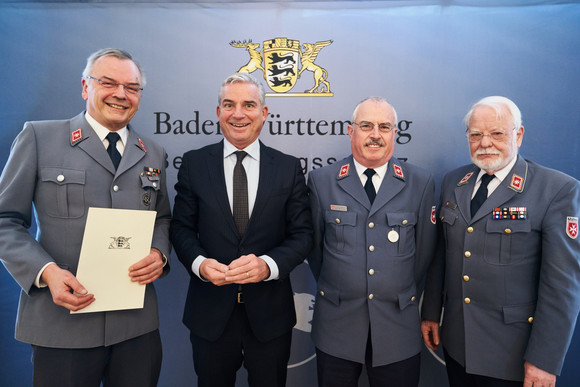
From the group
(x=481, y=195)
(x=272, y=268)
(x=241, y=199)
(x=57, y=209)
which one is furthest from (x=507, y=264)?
(x=57, y=209)

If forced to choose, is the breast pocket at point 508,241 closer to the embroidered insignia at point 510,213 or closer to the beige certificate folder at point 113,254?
the embroidered insignia at point 510,213

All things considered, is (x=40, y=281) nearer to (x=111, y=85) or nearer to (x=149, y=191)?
(x=149, y=191)

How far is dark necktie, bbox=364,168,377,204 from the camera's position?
74.6 inches

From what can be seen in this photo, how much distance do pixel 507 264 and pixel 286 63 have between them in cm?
186

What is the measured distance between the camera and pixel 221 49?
253 cm

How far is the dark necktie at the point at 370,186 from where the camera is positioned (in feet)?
6.21

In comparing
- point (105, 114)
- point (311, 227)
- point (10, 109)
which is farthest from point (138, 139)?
point (10, 109)


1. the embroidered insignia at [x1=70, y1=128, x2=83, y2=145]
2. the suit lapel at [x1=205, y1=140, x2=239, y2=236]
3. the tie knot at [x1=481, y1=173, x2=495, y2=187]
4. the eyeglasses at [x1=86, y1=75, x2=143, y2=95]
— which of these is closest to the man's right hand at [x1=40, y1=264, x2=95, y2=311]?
the embroidered insignia at [x1=70, y1=128, x2=83, y2=145]

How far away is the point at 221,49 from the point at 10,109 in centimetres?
161

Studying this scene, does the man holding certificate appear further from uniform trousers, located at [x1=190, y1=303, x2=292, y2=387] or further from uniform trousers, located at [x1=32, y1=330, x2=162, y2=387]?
uniform trousers, located at [x1=190, y1=303, x2=292, y2=387]

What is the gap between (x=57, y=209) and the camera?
5.11 ft

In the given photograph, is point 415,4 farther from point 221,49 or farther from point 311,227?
point 311,227

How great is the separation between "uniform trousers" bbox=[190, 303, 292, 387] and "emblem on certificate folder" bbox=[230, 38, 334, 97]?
5.12 feet

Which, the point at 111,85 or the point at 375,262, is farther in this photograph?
the point at 375,262
